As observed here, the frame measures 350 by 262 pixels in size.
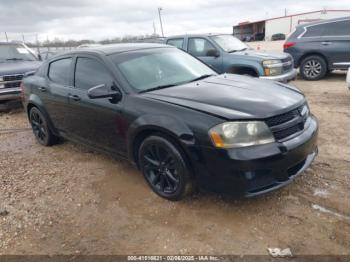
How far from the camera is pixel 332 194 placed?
3541 millimetres

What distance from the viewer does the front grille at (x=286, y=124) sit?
10.2ft

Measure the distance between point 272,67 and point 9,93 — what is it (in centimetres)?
658

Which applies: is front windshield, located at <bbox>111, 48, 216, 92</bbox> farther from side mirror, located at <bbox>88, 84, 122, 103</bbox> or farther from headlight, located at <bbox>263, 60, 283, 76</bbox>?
headlight, located at <bbox>263, 60, 283, 76</bbox>

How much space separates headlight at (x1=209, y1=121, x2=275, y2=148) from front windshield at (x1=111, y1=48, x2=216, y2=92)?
1.15 metres

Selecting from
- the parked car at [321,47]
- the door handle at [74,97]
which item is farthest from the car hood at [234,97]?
the parked car at [321,47]

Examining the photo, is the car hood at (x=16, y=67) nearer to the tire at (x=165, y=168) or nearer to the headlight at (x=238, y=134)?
the tire at (x=165, y=168)

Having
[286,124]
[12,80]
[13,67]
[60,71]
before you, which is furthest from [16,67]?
[286,124]

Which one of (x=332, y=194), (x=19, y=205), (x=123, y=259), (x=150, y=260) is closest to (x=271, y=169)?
(x=332, y=194)

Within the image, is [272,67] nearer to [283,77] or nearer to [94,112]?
[283,77]

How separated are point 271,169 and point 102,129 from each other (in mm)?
2174

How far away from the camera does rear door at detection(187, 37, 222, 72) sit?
8367mm

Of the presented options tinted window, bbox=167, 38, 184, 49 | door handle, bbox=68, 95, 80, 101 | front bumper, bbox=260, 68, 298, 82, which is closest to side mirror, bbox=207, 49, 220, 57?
tinted window, bbox=167, 38, 184, 49

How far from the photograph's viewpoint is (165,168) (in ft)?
11.6

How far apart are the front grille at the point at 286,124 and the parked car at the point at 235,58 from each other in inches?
166
